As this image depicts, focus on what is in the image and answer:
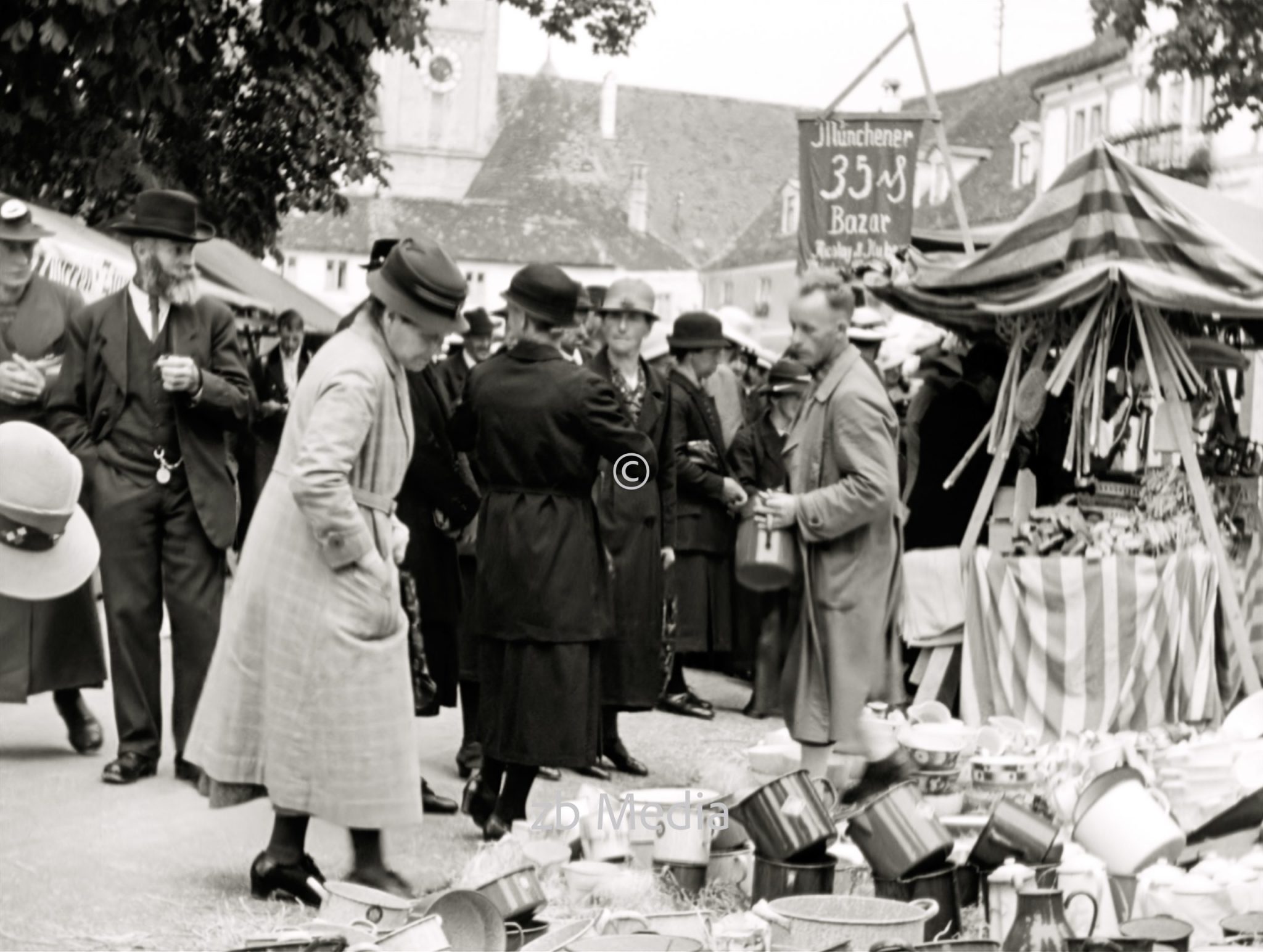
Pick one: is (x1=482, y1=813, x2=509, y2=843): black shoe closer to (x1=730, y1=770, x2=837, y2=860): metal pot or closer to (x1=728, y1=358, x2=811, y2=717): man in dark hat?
(x1=730, y1=770, x2=837, y2=860): metal pot

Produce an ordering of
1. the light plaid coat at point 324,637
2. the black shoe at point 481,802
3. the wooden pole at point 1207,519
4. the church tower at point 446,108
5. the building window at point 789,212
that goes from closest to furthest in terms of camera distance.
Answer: the light plaid coat at point 324,637 → the black shoe at point 481,802 → the wooden pole at point 1207,519 → the building window at point 789,212 → the church tower at point 446,108

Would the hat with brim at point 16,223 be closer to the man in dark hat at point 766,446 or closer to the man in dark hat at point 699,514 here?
the man in dark hat at point 699,514

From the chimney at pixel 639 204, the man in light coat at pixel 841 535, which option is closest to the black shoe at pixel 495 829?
the man in light coat at pixel 841 535

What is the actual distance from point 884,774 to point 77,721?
11.0ft

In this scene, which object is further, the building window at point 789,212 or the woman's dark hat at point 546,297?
the building window at point 789,212

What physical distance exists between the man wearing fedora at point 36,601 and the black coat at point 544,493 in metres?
2.02

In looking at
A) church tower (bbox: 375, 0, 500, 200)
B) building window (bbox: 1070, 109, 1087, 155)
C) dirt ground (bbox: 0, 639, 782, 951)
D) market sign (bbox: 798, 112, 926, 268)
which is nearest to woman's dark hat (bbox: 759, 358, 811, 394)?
dirt ground (bbox: 0, 639, 782, 951)

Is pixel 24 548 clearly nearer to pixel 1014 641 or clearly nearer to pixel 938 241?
pixel 1014 641

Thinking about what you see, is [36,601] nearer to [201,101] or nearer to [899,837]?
[899,837]

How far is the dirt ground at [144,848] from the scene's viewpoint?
568cm

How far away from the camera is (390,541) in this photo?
602 centimetres

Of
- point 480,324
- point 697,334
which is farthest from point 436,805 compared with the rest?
point 697,334

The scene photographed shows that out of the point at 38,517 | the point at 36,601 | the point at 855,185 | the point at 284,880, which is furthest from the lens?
the point at 855,185

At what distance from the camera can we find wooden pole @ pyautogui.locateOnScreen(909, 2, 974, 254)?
1142 centimetres
